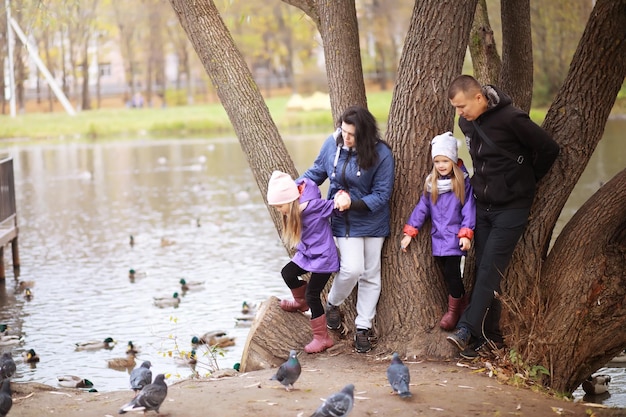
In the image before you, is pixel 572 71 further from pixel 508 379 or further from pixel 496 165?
pixel 508 379

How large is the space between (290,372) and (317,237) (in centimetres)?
113

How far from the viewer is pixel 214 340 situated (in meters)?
9.54

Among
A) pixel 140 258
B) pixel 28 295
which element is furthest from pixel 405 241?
pixel 140 258

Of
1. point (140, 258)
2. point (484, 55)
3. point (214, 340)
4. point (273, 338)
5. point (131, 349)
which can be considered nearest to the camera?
point (273, 338)

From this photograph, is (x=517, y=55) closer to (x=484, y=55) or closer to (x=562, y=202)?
(x=484, y=55)

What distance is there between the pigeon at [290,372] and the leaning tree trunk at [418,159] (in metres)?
1.19

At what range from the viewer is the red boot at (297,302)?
23.1 ft

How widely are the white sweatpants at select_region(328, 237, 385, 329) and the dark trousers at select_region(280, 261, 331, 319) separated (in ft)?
0.42

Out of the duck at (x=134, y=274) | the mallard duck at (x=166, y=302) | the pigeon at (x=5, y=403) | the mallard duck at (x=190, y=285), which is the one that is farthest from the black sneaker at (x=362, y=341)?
the duck at (x=134, y=274)

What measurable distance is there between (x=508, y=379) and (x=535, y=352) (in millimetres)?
329

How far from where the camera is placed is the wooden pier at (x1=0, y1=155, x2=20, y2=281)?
1303 centimetres

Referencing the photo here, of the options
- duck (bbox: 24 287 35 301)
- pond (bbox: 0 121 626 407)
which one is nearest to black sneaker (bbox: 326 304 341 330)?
pond (bbox: 0 121 626 407)

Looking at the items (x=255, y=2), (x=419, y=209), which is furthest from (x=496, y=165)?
(x=255, y=2)

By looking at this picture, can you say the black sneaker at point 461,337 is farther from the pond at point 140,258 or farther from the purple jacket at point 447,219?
the pond at point 140,258
